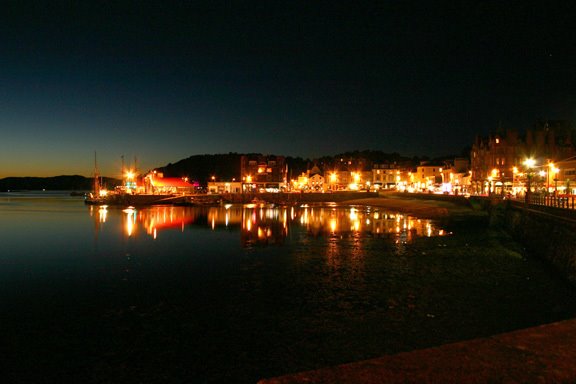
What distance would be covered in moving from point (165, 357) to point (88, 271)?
14.1 metres

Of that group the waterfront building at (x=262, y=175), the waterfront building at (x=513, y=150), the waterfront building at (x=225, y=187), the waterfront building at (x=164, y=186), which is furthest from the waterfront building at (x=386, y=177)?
the waterfront building at (x=164, y=186)

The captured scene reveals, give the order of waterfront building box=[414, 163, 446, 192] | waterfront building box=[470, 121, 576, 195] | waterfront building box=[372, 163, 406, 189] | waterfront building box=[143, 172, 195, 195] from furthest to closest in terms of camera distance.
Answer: waterfront building box=[372, 163, 406, 189] < waterfront building box=[414, 163, 446, 192] < waterfront building box=[143, 172, 195, 195] < waterfront building box=[470, 121, 576, 195]

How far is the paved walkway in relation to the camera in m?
5.41

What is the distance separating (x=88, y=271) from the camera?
23.6m

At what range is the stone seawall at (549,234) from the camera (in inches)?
825

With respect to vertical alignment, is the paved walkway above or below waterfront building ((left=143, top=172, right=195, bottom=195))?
below

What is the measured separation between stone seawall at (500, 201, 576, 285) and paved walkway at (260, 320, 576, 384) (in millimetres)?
15668

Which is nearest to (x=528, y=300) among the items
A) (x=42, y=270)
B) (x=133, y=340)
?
(x=133, y=340)

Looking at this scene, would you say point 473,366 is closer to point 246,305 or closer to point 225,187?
point 246,305

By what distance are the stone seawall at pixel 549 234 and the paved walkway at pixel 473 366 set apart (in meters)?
15.7

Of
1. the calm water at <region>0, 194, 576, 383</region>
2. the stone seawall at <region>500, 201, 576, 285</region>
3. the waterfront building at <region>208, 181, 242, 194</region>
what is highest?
the waterfront building at <region>208, 181, 242, 194</region>

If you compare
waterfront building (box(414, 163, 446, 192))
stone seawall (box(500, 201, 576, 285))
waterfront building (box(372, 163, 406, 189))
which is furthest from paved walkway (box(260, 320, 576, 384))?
waterfront building (box(372, 163, 406, 189))

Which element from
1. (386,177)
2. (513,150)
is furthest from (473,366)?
(386,177)

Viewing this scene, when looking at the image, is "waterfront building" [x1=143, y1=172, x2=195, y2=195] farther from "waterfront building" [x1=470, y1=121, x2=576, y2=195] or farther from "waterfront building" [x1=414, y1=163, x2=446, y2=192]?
"waterfront building" [x1=470, y1=121, x2=576, y2=195]
